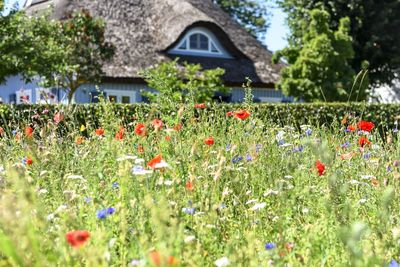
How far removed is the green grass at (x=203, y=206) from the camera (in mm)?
2225

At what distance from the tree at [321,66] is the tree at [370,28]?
3835 millimetres

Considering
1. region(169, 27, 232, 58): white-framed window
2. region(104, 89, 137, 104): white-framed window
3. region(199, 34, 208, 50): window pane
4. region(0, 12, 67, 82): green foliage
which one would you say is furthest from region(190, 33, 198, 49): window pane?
region(0, 12, 67, 82): green foliage

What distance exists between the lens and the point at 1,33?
15750 mm

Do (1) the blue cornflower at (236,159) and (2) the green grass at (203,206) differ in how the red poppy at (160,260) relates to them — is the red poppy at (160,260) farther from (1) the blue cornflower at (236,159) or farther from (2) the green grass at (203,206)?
(1) the blue cornflower at (236,159)

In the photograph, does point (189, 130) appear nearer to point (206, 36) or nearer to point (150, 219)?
point (150, 219)

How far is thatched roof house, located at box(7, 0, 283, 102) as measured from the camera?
24062mm

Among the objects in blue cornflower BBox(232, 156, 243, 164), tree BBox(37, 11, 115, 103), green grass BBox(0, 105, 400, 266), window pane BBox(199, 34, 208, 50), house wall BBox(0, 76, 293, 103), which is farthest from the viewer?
window pane BBox(199, 34, 208, 50)

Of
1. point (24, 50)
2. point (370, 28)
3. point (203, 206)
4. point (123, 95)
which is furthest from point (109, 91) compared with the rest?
point (203, 206)

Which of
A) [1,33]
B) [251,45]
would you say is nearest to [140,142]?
[1,33]

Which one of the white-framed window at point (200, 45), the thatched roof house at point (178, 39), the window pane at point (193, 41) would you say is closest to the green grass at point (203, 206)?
the thatched roof house at point (178, 39)

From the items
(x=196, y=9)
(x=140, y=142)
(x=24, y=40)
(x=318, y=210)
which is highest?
(x=196, y=9)

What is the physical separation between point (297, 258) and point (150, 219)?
824 mm

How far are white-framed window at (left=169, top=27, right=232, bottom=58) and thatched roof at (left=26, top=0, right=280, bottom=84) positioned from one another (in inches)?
10.1

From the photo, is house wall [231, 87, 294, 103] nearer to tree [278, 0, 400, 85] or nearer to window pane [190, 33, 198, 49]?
tree [278, 0, 400, 85]
